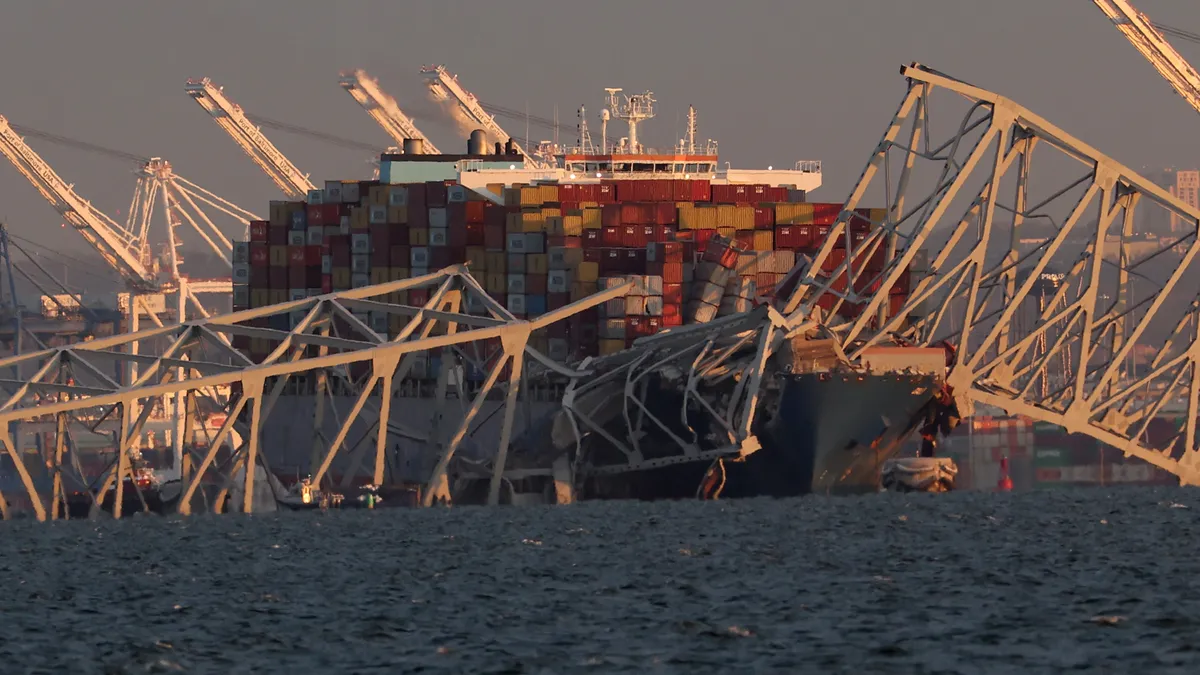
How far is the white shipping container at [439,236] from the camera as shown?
10169 cm

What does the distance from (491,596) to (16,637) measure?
11.4 m

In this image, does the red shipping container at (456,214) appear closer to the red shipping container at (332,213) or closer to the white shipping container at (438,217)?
the white shipping container at (438,217)

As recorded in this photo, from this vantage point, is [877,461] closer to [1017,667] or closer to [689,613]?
[689,613]

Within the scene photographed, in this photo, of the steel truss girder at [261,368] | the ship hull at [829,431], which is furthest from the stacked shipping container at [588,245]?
the ship hull at [829,431]

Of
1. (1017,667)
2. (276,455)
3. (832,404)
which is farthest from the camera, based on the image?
(276,455)

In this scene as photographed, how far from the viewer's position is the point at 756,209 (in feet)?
306

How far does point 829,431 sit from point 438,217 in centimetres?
3398

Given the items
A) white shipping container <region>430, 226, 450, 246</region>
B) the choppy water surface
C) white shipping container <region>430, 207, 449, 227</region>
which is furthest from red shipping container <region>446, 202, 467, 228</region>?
the choppy water surface

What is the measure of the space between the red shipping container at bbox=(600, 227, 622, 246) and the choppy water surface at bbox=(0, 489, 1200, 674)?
17.8 m

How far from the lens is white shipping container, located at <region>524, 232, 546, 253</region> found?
95938 mm

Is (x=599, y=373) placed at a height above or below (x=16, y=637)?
above

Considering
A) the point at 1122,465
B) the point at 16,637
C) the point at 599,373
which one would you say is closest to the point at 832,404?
the point at 599,373

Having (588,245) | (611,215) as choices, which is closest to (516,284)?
(588,245)

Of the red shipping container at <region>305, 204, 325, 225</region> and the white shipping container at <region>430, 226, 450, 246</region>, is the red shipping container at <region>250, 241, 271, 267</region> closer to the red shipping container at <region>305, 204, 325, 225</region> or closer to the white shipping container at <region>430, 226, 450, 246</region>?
the red shipping container at <region>305, 204, 325, 225</region>
